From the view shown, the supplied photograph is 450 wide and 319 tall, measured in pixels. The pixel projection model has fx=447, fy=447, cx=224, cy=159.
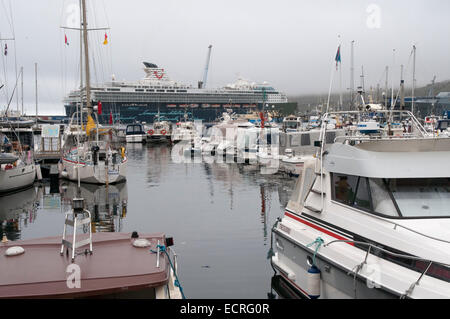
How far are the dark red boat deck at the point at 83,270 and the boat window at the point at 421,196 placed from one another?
389 centimetres

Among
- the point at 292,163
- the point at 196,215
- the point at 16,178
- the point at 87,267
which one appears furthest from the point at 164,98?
the point at 87,267

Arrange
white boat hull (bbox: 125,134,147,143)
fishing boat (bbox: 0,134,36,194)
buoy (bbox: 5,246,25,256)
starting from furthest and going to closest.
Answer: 1. white boat hull (bbox: 125,134,147,143)
2. fishing boat (bbox: 0,134,36,194)
3. buoy (bbox: 5,246,25,256)

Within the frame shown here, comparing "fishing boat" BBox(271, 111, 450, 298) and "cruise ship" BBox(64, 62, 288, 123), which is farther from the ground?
"cruise ship" BBox(64, 62, 288, 123)

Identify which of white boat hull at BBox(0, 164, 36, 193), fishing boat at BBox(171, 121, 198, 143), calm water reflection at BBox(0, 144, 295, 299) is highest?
fishing boat at BBox(171, 121, 198, 143)

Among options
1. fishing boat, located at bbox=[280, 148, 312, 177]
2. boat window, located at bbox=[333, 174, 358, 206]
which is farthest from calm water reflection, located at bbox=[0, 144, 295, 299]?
boat window, located at bbox=[333, 174, 358, 206]

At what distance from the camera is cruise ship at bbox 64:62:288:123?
136 meters

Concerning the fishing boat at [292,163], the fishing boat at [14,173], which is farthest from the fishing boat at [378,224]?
the fishing boat at [292,163]

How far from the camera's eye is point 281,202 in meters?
21.6

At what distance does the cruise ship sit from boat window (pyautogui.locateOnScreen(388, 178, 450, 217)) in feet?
410

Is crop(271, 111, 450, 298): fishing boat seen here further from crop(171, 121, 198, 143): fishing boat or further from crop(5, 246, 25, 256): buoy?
crop(171, 121, 198, 143): fishing boat

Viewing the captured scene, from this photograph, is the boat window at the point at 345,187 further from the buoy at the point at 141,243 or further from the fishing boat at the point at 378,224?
the buoy at the point at 141,243

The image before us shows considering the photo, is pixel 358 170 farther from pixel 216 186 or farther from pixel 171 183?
pixel 171 183

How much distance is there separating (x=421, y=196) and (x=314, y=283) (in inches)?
92.9
